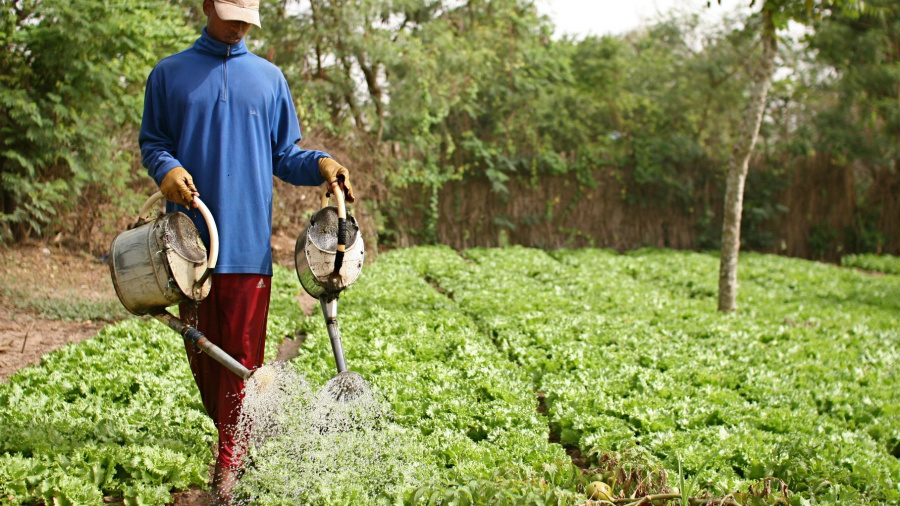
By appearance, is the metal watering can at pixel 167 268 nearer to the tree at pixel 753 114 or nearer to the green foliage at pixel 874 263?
the tree at pixel 753 114

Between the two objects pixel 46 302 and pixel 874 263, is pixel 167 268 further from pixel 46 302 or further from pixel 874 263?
pixel 874 263

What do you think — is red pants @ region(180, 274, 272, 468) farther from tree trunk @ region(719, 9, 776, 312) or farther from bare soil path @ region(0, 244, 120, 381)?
tree trunk @ region(719, 9, 776, 312)

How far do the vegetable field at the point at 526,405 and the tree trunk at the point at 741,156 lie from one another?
1.72 feet

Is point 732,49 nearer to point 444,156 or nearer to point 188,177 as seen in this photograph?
point 444,156

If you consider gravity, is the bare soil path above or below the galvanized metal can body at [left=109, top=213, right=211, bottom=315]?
below

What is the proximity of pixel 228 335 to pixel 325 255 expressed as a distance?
2.12ft

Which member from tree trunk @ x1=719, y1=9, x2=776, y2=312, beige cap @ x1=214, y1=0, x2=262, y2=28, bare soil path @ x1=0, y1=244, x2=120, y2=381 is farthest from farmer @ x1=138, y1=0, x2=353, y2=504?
tree trunk @ x1=719, y1=9, x2=776, y2=312

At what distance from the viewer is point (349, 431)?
3.50 m

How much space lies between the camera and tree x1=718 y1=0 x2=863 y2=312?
862 cm

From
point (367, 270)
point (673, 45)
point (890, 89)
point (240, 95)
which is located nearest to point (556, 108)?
point (673, 45)

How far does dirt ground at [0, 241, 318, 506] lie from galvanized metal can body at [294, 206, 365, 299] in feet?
4.26

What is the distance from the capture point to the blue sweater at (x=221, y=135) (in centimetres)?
340

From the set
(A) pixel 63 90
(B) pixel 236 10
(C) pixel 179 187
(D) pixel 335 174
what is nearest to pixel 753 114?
→ (D) pixel 335 174

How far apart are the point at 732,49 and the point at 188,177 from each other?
1974 cm
